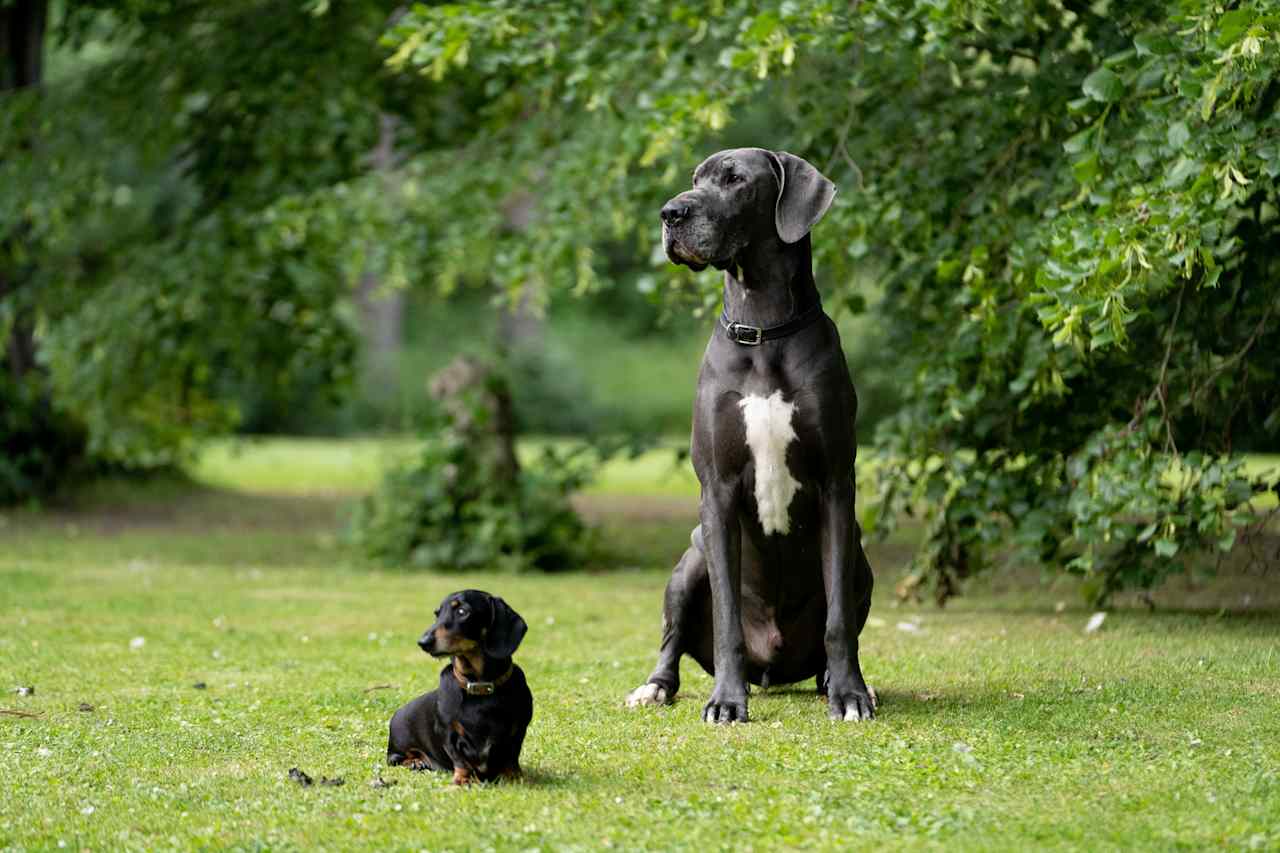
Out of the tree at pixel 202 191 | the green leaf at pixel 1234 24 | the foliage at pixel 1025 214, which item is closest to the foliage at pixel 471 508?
the tree at pixel 202 191

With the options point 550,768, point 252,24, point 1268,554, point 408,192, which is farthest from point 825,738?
point 252,24

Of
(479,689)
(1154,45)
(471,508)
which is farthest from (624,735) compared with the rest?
(471,508)

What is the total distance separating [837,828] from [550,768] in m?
1.07

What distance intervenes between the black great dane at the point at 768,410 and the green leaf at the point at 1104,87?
132 centimetres

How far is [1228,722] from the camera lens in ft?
18.4

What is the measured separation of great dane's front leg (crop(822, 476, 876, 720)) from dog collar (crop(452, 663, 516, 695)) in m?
1.54

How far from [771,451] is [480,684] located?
1.64 m

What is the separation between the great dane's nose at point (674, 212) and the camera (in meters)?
5.67

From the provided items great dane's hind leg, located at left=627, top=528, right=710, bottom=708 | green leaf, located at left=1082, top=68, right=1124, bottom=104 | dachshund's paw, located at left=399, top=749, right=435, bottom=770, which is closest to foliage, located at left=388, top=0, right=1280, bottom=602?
green leaf, located at left=1082, top=68, right=1124, bottom=104

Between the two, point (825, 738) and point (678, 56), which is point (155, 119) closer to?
point (678, 56)

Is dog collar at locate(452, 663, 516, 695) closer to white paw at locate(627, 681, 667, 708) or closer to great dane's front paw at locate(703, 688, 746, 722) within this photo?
great dane's front paw at locate(703, 688, 746, 722)

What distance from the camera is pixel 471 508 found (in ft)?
41.0

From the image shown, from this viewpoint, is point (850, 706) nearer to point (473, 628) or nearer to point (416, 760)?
point (416, 760)

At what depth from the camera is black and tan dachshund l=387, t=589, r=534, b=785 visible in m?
4.55
